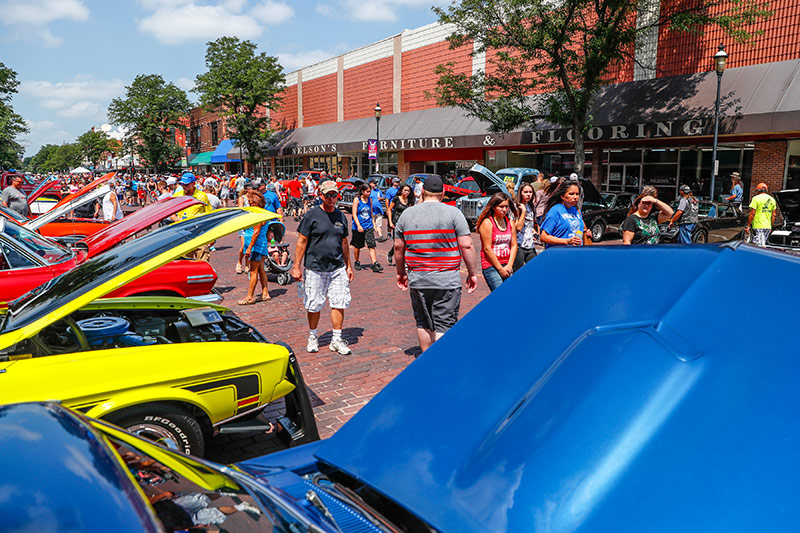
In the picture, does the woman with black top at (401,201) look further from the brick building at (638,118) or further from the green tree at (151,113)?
the green tree at (151,113)

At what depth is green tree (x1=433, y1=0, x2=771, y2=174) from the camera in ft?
61.6

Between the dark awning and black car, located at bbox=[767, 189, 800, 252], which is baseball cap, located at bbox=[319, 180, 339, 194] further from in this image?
the dark awning

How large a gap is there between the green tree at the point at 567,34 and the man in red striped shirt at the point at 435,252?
52.8ft

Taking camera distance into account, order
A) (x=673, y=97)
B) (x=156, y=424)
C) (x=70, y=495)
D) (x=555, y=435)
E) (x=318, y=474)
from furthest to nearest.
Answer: (x=673, y=97) → (x=156, y=424) → (x=318, y=474) → (x=555, y=435) → (x=70, y=495)

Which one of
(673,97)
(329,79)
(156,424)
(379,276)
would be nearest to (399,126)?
(329,79)

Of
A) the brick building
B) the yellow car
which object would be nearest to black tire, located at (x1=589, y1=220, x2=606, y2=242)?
the brick building

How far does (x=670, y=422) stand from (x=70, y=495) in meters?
1.42

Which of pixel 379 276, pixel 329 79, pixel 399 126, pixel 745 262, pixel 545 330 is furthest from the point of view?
pixel 329 79

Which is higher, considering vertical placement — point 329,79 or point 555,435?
point 329,79

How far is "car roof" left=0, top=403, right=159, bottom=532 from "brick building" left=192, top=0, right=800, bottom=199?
20.8 m

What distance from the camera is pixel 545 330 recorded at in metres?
1.79

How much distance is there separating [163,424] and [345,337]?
3.95m

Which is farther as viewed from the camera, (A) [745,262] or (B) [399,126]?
(B) [399,126]

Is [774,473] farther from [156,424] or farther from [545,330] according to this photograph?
[156,424]
